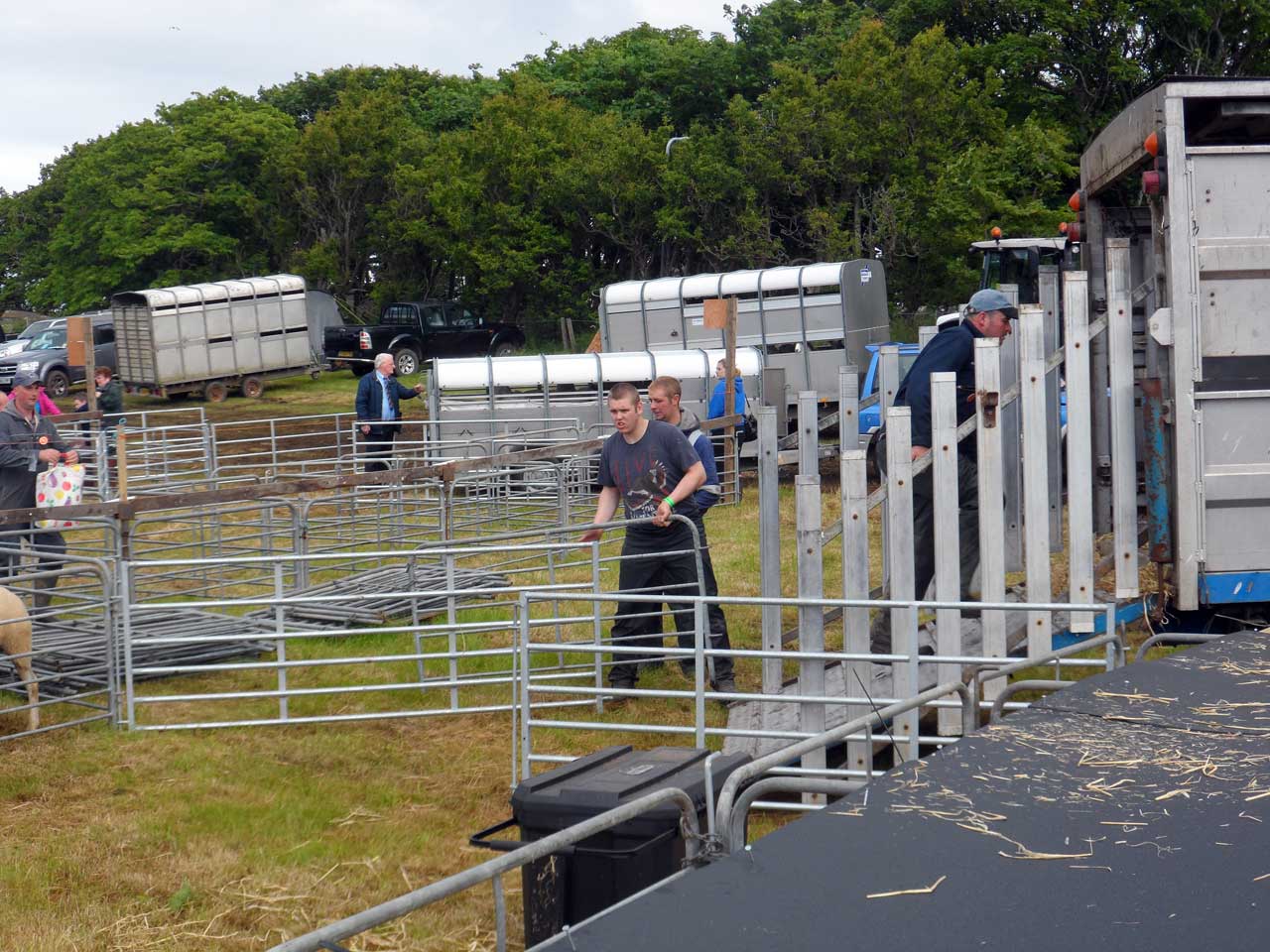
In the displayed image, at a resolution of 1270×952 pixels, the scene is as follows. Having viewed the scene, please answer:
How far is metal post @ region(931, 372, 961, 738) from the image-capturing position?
667cm

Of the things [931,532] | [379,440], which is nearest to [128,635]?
[931,532]

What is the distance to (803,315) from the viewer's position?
82.3 ft

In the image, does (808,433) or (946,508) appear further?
(808,433)

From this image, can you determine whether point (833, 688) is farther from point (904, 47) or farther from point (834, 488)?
point (904, 47)

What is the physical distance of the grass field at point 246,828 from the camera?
544 centimetres

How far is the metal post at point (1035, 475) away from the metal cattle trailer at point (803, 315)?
56.1 feet

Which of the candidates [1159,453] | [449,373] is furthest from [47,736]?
[449,373]

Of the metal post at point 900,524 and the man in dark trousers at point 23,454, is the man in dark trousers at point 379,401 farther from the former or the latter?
the metal post at point 900,524

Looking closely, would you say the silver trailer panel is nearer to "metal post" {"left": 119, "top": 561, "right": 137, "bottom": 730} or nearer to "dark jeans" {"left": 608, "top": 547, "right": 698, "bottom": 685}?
"metal post" {"left": 119, "top": 561, "right": 137, "bottom": 730}

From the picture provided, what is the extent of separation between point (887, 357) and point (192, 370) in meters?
28.4

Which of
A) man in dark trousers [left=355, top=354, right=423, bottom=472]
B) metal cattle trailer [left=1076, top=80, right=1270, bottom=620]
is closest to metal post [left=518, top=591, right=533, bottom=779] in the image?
metal cattle trailer [left=1076, top=80, right=1270, bottom=620]

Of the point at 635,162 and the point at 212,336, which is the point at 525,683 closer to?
the point at 212,336

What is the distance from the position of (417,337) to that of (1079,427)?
34.4 metres

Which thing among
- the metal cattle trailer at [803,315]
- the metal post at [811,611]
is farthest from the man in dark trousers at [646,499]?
the metal cattle trailer at [803,315]
